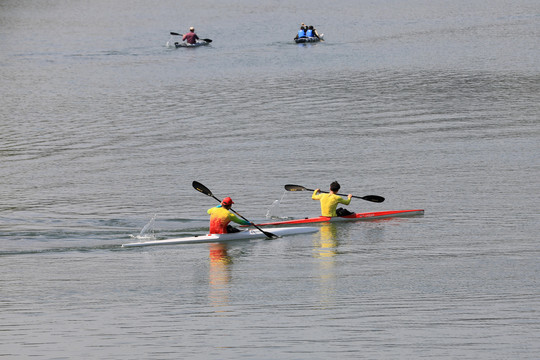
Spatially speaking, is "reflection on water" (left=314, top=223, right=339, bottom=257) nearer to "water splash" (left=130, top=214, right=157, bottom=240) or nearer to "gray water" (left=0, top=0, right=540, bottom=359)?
"gray water" (left=0, top=0, right=540, bottom=359)

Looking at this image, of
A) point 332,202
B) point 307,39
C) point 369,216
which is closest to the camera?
point 332,202

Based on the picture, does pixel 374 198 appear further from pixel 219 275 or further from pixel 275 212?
pixel 219 275

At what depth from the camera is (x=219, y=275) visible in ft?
92.9

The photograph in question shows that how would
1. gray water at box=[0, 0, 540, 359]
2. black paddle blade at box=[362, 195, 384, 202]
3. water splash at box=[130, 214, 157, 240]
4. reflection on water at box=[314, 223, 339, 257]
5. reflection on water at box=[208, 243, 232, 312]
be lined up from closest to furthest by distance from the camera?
A: gray water at box=[0, 0, 540, 359]
reflection on water at box=[208, 243, 232, 312]
reflection on water at box=[314, 223, 339, 257]
water splash at box=[130, 214, 157, 240]
black paddle blade at box=[362, 195, 384, 202]

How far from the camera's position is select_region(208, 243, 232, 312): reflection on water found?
2605 cm

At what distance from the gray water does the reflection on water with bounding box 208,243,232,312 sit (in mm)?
96

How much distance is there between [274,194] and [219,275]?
33.3 feet

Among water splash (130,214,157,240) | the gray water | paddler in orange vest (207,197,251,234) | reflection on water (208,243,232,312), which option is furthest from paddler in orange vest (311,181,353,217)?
water splash (130,214,157,240)

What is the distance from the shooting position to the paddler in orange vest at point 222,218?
102 ft

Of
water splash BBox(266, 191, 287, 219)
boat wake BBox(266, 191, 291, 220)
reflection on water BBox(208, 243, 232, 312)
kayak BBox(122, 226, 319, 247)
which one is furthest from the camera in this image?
water splash BBox(266, 191, 287, 219)

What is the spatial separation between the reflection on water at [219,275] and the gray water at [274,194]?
10cm

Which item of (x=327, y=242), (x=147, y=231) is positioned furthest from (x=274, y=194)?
(x=147, y=231)

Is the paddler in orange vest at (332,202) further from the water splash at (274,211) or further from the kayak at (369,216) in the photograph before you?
the water splash at (274,211)

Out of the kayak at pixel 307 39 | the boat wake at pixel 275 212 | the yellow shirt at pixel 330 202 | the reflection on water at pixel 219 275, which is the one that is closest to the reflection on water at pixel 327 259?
the yellow shirt at pixel 330 202
